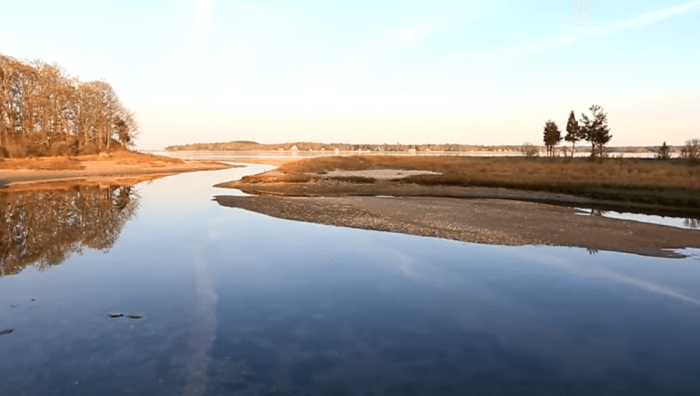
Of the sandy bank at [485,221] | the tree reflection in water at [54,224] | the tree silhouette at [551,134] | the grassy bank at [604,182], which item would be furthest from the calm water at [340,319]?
the tree silhouette at [551,134]

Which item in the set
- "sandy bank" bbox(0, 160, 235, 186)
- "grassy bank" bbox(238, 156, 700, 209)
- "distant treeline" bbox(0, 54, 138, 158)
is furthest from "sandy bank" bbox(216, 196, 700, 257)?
"distant treeline" bbox(0, 54, 138, 158)

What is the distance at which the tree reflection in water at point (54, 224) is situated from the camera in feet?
53.4

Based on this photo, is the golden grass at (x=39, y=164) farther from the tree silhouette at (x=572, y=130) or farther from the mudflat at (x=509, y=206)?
the tree silhouette at (x=572, y=130)

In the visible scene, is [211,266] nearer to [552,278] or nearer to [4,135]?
[552,278]

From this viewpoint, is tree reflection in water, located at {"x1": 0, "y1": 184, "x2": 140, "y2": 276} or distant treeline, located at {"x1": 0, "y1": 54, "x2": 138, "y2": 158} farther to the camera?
distant treeline, located at {"x1": 0, "y1": 54, "x2": 138, "y2": 158}

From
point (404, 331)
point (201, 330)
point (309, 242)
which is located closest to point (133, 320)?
point (201, 330)

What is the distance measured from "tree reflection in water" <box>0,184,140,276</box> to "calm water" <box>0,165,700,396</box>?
204 millimetres

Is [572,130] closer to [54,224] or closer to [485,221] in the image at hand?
[485,221]

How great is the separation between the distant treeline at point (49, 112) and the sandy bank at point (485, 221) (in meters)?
71.1

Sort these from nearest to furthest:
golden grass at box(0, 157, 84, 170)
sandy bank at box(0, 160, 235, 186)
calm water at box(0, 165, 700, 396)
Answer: calm water at box(0, 165, 700, 396), sandy bank at box(0, 160, 235, 186), golden grass at box(0, 157, 84, 170)

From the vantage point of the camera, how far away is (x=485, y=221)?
24.0 m

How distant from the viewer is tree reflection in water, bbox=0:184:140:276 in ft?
53.4

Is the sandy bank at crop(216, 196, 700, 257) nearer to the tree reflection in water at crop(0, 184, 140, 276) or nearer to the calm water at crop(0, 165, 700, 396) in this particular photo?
the calm water at crop(0, 165, 700, 396)

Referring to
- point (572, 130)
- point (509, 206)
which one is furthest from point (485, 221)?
point (572, 130)
